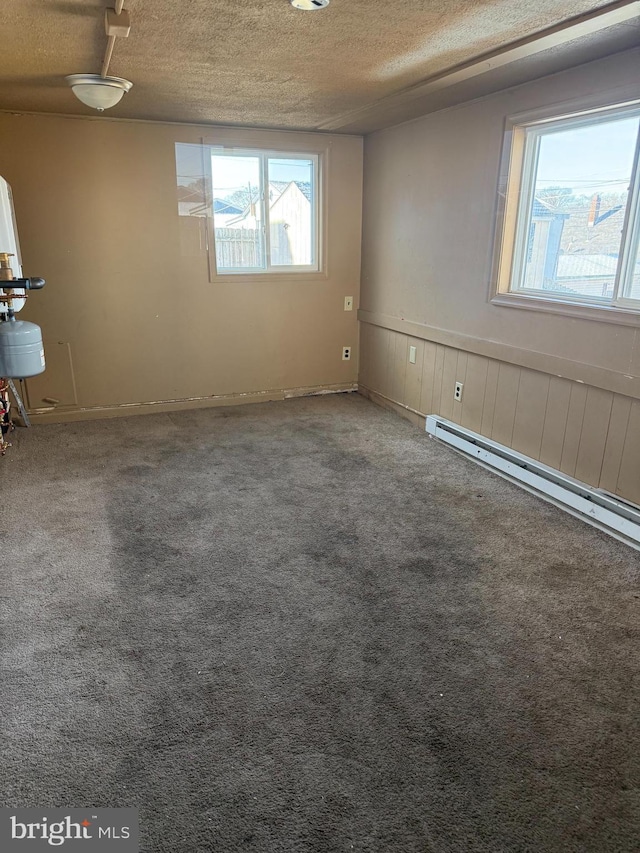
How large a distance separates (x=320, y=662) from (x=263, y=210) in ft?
12.7

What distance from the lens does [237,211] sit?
15.7 ft

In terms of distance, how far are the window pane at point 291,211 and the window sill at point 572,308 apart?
2026 mm

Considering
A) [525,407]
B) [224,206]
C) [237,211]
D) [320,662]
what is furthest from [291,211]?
[320,662]

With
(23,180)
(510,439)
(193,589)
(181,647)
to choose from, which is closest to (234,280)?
(23,180)

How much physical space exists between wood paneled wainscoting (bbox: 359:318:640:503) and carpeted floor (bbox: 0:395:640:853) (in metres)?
0.31

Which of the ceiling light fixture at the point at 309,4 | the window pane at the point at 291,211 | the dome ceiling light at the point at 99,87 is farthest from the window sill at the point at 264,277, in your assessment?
the ceiling light fixture at the point at 309,4

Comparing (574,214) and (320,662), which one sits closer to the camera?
(320,662)

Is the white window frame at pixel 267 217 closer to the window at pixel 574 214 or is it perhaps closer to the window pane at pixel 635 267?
the window at pixel 574 214

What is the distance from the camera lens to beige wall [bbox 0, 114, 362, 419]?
14.0 feet

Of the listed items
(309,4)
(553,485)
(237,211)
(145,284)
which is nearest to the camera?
(309,4)

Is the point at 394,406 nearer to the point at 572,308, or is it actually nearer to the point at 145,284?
the point at 572,308

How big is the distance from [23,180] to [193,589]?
3349 millimetres

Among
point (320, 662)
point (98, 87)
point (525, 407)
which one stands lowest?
point (320, 662)

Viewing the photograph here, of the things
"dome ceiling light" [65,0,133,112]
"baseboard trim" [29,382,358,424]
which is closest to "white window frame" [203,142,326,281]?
"baseboard trim" [29,382,358,424]
